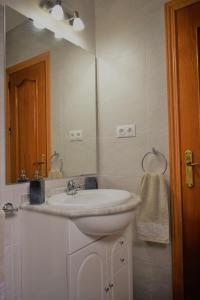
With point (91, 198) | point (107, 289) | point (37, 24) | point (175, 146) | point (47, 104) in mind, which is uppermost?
point (37, 24)

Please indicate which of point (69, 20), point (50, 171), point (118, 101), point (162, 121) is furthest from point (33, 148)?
point (69, 20)

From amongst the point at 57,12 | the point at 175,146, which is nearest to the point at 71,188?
the point at 175,146

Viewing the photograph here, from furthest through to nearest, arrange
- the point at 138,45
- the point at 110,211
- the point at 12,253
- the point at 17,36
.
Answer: the point at 138,45 < the point at 17,36 < the point at 12,253 < the point at 110,211

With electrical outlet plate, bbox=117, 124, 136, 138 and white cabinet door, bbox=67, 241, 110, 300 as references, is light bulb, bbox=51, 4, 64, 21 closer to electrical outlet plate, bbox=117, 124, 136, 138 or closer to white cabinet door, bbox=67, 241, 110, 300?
electrical outlet plate, bbox=117, 124, 136, 138

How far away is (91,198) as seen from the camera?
56.0 inches

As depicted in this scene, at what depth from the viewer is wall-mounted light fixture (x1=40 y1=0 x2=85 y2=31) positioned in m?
1.43

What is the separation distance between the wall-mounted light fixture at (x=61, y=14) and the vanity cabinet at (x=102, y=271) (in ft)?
4.60

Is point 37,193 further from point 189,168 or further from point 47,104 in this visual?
point 189,168

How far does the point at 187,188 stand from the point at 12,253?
41.7 inches

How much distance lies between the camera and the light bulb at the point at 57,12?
4.76 feet

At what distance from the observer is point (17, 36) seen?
4.15 ft

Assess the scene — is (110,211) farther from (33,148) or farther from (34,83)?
(34,83)

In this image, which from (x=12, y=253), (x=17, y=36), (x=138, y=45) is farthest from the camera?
(x=138, y=45)

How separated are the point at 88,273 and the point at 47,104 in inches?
39.1
